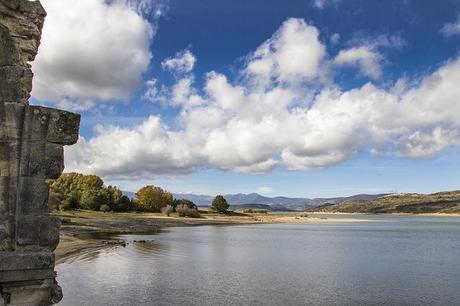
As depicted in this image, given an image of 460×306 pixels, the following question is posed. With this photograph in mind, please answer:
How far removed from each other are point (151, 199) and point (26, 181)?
129 m

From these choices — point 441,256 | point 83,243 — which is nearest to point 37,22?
point 83,243

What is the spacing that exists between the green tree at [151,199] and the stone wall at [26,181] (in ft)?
408

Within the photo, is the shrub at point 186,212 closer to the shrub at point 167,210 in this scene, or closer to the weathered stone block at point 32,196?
the shrub at point 167,210

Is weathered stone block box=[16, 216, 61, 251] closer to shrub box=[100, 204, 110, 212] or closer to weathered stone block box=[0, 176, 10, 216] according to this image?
weathered stone block box=[0, 176, 10, 216]

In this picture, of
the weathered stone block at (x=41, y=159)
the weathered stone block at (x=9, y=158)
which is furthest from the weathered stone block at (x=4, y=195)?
the weathered stone block at (x=41, y=159)

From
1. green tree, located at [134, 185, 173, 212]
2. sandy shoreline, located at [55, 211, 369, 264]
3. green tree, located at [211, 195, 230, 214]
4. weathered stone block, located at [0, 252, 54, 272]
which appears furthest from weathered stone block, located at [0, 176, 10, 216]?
green tree, located at [211, 195, 230, 214]

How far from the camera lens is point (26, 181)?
810 centimetres

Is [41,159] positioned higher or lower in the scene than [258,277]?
higher

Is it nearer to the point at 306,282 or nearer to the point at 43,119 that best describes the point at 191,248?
the point at 306,282

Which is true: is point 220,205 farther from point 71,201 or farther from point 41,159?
point 41,159

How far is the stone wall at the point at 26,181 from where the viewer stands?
7832 mm

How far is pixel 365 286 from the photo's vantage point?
31844 mm

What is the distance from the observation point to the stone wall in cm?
783

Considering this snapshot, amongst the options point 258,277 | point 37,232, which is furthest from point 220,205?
point 37,232
